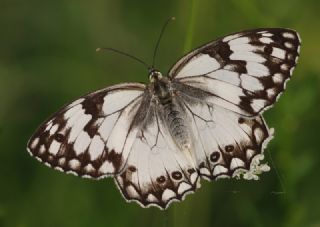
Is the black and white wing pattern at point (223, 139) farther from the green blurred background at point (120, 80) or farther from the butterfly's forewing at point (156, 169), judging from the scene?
the green blurred background at point (120, 80)

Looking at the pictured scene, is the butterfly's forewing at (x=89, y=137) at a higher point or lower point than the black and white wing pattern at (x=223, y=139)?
higher

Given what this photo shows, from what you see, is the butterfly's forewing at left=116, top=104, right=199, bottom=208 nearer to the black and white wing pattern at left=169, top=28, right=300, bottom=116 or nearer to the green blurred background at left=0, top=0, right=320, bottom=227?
the green blurred background at left=0, top=0, right=320, bottom=227

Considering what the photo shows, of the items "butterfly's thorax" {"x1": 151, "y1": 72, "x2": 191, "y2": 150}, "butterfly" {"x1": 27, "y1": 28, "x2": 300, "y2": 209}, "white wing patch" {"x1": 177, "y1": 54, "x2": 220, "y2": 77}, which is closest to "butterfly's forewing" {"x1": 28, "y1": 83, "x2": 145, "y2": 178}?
"butterfly" {"x1": 27, "y1": 28, "x2": 300, "y2": 209}

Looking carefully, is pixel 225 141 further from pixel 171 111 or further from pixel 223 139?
pixel 171 111

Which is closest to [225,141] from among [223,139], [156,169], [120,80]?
[223,139]

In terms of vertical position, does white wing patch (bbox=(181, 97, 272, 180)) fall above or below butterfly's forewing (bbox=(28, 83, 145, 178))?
below

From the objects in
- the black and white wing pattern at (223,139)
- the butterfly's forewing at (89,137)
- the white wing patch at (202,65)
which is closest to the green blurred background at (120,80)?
the white wing patch at (202,65)

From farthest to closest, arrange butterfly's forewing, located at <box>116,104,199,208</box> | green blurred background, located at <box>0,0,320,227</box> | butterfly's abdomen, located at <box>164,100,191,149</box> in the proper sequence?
1. green blurred background, located at <box>0,0,320,227</box>
2. butterfly's abdomen, located at <box>164,100,191,149</box>
3. butterfly's forewing, located at <box>116,104,199,208</box>

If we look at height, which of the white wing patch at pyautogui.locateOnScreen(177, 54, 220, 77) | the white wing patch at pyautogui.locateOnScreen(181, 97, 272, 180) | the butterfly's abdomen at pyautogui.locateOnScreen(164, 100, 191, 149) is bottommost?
the white wing patch at pyautogui.locateOnScreen(181, 97, 272, 180)
